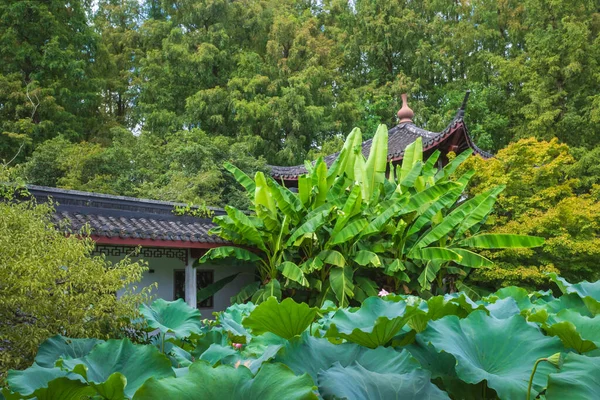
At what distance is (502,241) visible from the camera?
860 cm

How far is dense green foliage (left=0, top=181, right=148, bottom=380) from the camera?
8.70ft

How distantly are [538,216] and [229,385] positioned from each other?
32.5ft

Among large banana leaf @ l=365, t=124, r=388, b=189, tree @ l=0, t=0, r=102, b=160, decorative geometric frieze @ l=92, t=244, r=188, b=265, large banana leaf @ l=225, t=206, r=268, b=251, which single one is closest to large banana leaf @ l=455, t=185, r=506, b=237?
large banana leaf @ l=365, t=124, r=388, b=189

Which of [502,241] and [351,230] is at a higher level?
[351,230]

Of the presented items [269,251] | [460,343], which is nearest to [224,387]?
[460,343]

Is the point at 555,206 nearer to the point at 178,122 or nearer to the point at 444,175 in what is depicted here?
the point at 444,175

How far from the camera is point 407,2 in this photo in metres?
23.8

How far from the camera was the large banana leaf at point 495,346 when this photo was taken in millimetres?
1503

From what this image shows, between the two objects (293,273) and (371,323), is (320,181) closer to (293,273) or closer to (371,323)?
(293,273)

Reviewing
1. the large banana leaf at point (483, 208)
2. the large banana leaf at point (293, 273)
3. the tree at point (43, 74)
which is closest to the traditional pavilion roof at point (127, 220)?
the large banana leaf at point (293, 273)

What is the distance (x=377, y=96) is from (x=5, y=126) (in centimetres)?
1337

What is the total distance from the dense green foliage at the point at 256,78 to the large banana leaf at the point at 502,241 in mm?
7311

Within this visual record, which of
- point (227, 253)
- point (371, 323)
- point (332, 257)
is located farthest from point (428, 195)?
point (371, 323)

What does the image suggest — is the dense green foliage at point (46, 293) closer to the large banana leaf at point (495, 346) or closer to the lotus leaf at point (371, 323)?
the lotus leaf at point (371, 323)
